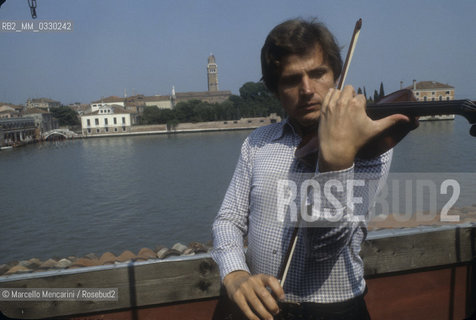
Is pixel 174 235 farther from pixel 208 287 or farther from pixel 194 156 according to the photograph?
pixel 194 156

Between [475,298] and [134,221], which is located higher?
[475,298]

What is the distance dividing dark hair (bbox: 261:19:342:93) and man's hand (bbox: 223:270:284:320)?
51 centimetres

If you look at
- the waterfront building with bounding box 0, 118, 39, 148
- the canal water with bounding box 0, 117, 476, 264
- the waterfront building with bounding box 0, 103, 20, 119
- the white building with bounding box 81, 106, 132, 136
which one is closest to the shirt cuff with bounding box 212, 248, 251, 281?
the canal water with bounding box 0, 117, 476, 264

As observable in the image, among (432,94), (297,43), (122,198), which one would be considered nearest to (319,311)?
(297,43)

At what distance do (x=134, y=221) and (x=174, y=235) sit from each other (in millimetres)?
2810

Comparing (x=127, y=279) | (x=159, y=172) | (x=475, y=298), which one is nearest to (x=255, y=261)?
(x=127, y=279)

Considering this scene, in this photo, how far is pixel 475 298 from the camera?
5.71ft

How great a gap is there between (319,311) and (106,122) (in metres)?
62.7

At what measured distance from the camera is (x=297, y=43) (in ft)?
3.17

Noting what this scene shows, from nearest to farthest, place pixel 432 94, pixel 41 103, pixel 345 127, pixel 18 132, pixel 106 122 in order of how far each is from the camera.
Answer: pixel 345 127, pixel 432 94, pixel 18 132, pixel 106 122, pixel 41 103

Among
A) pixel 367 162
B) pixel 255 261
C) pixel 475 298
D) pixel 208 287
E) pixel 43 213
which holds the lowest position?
pixel 43 213

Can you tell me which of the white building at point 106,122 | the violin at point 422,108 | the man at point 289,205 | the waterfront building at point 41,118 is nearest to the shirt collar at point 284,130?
the man at point 289,205

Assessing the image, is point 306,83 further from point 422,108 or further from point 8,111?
point 8,111

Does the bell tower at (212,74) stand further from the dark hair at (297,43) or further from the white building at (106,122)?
the dark hair at (297,43)
